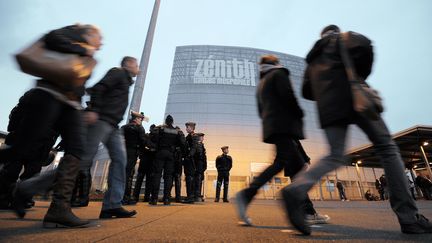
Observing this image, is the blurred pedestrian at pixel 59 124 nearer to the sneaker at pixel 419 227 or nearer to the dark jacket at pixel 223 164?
the sneaker at pixel 419 227

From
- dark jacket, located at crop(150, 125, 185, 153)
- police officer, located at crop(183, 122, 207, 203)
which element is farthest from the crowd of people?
police officer, located at crop(183, 122, 207, 203)

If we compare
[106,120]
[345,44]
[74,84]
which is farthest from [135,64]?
[345,44]

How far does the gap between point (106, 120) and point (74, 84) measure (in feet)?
2.40

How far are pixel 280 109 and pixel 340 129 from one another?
1.91 ft

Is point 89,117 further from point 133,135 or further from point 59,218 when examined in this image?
point 133,135

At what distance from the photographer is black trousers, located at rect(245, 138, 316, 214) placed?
2.24 meters

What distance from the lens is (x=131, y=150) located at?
203 inches

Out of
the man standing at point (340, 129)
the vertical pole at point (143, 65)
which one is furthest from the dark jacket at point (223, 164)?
the man standing at point (340, 129)

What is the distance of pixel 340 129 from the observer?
1875mm

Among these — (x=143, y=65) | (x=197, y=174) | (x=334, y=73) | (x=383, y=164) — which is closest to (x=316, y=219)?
(x=383, y=164)

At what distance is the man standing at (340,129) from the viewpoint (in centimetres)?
170

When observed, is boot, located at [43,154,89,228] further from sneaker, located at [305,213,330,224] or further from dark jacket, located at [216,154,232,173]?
dark jacket, located at [216,154,232,173]

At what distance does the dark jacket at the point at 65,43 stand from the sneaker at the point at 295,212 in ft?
6.29

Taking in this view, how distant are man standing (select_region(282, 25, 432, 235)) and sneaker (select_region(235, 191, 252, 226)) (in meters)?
0.67
